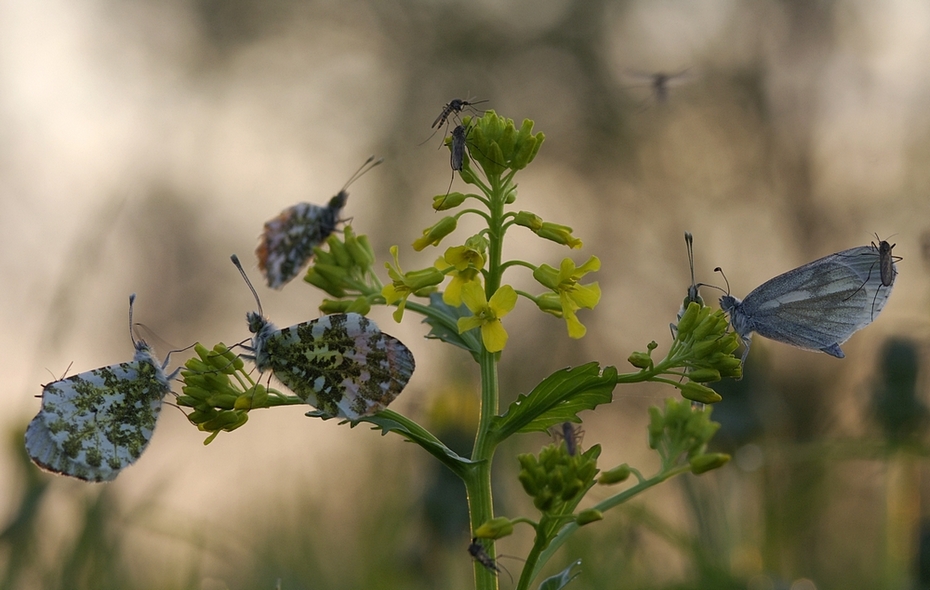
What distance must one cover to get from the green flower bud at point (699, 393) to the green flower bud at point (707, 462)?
154 mm

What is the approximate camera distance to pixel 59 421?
2.66 meters

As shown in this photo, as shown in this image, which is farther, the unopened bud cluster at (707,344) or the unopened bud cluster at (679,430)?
the unopened bud cluster at (679,430)

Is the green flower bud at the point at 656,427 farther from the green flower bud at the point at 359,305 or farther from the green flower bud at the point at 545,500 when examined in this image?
the green flower bud at the point at 359,305

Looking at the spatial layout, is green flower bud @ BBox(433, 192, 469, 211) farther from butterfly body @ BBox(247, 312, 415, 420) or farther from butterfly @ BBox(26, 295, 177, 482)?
butterfly @ BBox(26, 295, 177, 482)

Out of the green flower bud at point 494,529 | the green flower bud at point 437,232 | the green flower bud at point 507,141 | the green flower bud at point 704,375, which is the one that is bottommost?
the green flower bud at point 494,529

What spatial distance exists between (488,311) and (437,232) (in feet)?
1.22

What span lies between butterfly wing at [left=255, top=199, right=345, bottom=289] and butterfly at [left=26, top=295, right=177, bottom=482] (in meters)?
0.49

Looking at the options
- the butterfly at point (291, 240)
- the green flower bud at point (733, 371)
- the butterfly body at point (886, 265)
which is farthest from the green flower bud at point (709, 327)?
the butterfly at point (291, 240)

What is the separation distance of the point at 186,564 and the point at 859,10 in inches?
484

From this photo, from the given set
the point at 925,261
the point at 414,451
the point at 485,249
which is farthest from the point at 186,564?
the point at 925,261

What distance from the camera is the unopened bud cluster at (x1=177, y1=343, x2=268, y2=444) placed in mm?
2555

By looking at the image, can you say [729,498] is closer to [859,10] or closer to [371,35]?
[859,10]

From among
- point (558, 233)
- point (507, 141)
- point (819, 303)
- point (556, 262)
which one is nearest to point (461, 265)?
point (558, 233)

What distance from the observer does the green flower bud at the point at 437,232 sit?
261 centimetres
